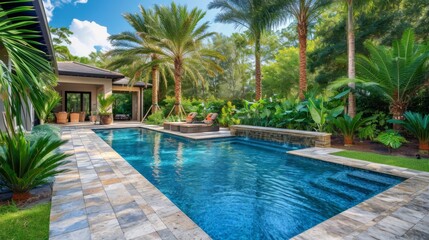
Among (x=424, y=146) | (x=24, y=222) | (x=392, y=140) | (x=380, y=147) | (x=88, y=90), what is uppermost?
(x=88, y=90)

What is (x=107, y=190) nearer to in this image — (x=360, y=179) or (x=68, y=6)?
(x=360, y=179)

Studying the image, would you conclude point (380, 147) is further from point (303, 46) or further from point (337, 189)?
point (303, 46)

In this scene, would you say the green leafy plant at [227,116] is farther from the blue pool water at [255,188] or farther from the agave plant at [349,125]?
the agave plant at [349,125]

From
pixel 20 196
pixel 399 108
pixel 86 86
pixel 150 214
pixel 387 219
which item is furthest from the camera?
pixel 86 86

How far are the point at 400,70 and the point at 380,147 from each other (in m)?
2.63

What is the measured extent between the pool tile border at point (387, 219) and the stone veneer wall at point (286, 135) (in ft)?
13.2

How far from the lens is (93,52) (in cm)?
5353

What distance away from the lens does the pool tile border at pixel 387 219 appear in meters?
2.71

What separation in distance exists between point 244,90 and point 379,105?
1046 inches

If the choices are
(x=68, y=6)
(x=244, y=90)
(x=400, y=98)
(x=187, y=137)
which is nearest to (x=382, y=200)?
(x=400, y=98)

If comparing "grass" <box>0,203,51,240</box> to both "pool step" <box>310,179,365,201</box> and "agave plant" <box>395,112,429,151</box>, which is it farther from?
"agave plant" <box>395,112,429,151</box>

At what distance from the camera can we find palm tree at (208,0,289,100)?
1292cm

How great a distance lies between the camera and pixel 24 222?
2.91 meters


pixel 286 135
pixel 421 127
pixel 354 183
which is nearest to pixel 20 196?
pixel 354 183
